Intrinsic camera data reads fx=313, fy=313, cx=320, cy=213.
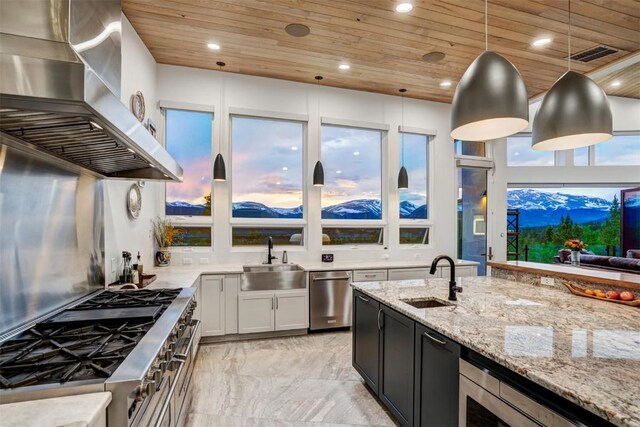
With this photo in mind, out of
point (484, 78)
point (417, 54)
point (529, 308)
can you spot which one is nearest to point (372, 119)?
point (417, 54)

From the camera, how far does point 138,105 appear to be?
129 inches

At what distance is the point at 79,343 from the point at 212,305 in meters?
2.39

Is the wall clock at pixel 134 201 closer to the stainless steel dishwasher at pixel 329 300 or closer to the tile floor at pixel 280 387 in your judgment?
the tile floor at pixel 280 387

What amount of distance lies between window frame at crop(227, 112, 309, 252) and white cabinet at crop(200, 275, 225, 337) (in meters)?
0.75

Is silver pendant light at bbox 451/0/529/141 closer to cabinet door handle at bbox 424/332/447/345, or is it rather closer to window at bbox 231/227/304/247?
cabinet door handle at bbox 424/332/447/345

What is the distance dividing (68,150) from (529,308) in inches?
119

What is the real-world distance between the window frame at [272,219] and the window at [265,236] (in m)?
0.05

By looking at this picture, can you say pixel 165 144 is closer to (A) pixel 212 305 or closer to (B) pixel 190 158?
(B) pixel 190 158

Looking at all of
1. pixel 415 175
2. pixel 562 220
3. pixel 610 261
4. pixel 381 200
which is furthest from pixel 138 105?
pixel 562 220

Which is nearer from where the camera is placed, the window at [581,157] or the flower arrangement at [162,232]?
the flower arrangement at [162,232]

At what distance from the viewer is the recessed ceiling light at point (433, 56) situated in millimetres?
3840

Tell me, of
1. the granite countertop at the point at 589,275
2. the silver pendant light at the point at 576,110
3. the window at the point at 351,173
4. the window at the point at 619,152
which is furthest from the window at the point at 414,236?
the window at the point at 619,152

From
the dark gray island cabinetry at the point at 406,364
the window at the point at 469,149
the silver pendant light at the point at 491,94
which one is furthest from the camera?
the window at the point at 469,149

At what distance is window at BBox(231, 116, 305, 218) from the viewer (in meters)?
4.57
